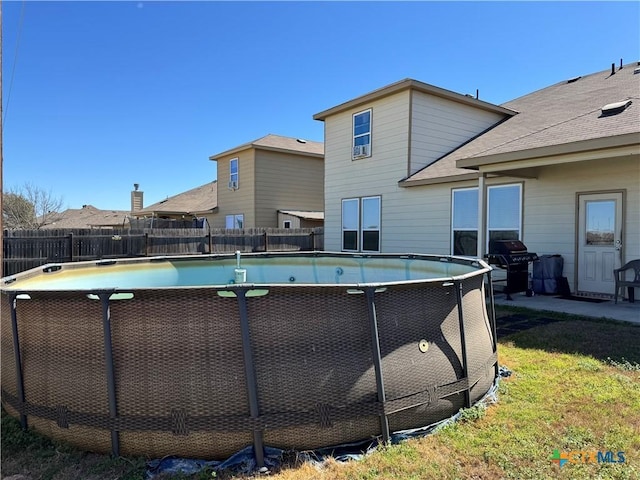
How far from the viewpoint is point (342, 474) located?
2484 millimetres

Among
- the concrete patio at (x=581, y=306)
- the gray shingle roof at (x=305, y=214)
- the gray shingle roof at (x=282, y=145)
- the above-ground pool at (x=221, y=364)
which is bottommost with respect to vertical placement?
the concrete patio at (x=581, y=306)

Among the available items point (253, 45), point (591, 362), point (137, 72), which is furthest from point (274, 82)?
point (591, 362)

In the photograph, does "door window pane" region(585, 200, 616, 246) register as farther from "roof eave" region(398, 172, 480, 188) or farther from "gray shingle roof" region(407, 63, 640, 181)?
"roof eave" region(398, 172, 480, 188)

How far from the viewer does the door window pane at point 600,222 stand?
8.57 m

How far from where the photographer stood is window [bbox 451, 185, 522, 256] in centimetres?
1016

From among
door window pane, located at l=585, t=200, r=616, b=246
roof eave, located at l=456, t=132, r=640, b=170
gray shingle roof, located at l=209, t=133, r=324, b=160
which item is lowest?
door window pane, located at l=585, t=200, r=616, b=246

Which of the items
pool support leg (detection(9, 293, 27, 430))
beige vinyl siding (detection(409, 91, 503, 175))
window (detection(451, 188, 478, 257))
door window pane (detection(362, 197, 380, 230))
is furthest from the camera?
door window pane (detection(362, 197, 380, 230))

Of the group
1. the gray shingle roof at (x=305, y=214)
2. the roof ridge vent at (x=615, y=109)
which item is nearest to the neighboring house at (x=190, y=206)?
the gray shingle roof at (x=305, y=214)

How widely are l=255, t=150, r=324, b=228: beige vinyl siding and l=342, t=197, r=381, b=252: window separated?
254 inches

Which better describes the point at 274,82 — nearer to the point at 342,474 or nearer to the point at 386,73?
the point at 386,73

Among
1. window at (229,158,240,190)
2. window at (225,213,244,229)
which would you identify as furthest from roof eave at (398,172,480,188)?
window at (229,158,240,190)

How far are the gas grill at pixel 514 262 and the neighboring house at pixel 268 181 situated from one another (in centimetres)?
1274

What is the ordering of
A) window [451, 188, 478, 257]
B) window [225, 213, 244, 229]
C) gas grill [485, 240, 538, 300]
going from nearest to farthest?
gas grill [485, 240, 538, 300] < window [451, 188, 478, 257] < window [225, 213, 244, 229]

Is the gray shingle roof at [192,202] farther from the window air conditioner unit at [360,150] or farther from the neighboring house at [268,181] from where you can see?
the window air conditioner unit at [360,150]
